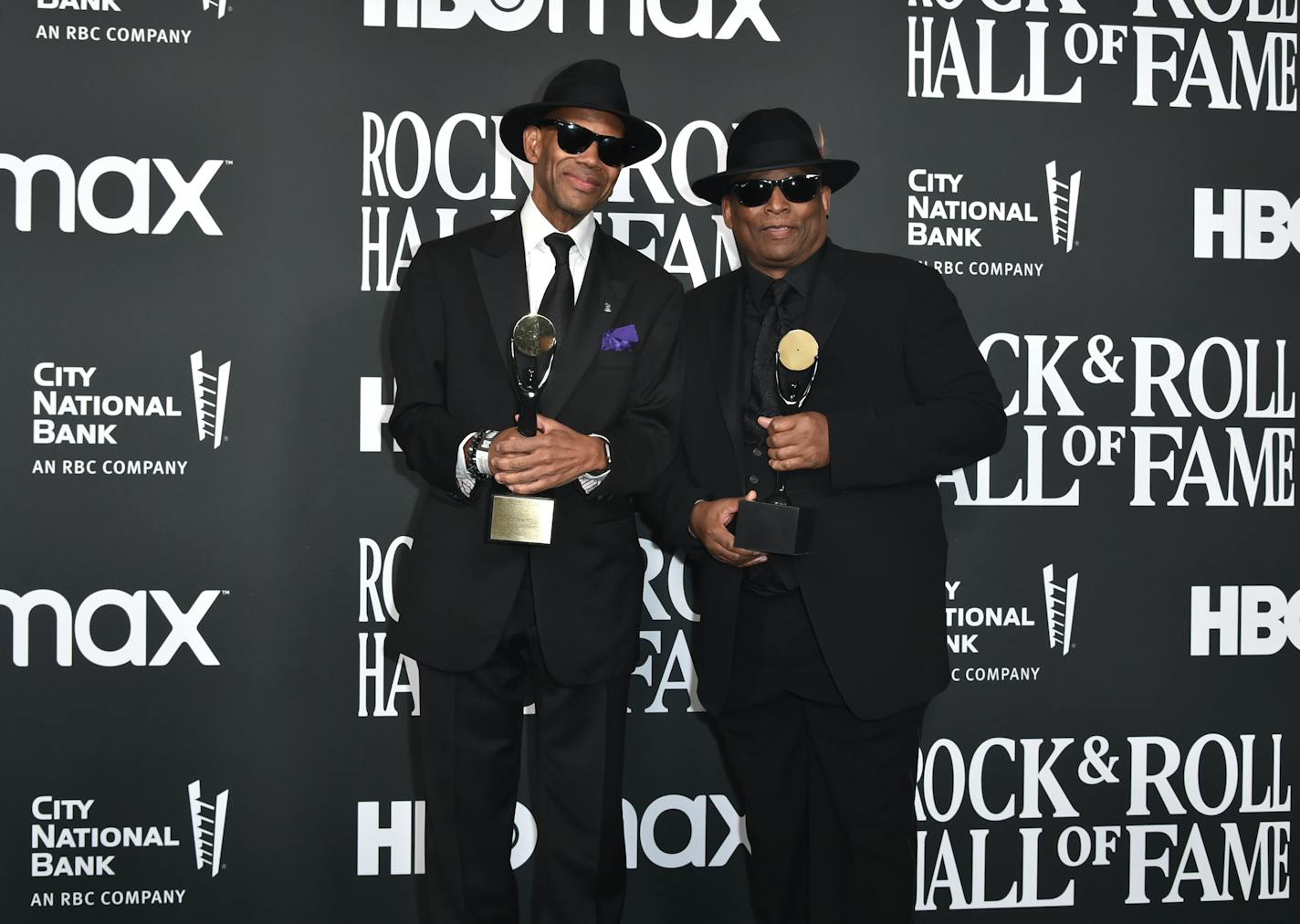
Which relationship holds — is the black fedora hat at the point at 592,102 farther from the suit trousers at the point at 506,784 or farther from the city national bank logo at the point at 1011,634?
the city national bank logo at the point at 1011,634

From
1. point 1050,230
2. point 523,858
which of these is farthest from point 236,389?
point 1050,230

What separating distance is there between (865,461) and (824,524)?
6.3 inches

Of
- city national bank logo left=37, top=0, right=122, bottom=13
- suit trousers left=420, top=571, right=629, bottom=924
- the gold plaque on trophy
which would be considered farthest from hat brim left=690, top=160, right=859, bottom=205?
city national bank logo left=37, top=0, right=122, bottom=13

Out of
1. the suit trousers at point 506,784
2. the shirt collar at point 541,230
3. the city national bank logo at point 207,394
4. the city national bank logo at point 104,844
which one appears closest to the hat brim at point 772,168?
the shirt collar at point 541,230

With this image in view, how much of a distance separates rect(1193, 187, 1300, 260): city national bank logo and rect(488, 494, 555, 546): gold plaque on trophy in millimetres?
2006

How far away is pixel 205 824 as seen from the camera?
2.71m

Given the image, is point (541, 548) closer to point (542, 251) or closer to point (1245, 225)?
point (542, 251)

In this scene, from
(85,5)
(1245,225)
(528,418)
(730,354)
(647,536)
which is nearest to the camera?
(528,418)

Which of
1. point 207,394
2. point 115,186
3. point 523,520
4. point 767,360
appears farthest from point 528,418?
point 115,186

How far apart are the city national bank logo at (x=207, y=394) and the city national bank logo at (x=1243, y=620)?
2.55 metres

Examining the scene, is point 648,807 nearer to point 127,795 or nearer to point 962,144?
point 127,795

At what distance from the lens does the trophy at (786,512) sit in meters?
2.01

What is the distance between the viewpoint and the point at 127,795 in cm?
270

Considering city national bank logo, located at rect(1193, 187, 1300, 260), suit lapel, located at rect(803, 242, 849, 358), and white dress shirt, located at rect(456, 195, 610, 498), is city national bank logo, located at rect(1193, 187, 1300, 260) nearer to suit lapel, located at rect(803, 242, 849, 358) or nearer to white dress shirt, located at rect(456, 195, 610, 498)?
suit lapel, located at rect(803, 242, 849, 358)
